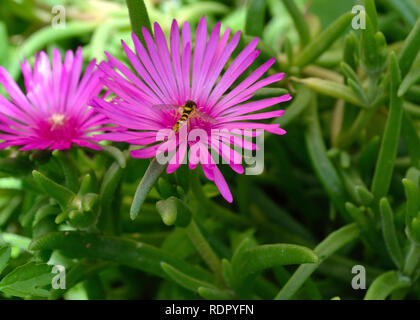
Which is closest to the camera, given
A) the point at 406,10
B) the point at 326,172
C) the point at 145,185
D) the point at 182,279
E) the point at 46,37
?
the point at 145,185

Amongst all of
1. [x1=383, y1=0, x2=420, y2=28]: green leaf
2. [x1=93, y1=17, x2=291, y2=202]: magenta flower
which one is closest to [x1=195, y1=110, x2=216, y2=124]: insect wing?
[x1=93, y1=17, x2=291, y2=202]: magenta flower

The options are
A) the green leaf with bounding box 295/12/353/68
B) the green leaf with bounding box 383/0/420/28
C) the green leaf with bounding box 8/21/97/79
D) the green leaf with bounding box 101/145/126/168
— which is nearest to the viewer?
the green leaf with bounding box 101/145/126/168

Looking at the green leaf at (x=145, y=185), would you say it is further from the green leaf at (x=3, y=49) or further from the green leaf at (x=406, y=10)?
the green leaf at (x=3, y=49)

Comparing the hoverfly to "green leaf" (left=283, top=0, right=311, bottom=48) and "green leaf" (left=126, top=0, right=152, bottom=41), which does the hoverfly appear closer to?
"green leaf" (left=126, top=0, right=152, bottom=41)

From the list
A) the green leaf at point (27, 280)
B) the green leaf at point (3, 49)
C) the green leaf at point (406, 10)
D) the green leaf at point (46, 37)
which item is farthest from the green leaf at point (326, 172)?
the green leaf at point (3, 49)

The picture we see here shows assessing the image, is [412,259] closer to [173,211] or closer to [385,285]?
[385,285]

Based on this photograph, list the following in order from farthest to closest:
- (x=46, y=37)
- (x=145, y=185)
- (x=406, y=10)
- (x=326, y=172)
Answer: (x=46, y=37) → (x=406, y=10) → (x=326, y=172) → (x=145, y=185)

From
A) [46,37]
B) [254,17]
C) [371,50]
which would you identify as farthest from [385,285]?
[46,37]
